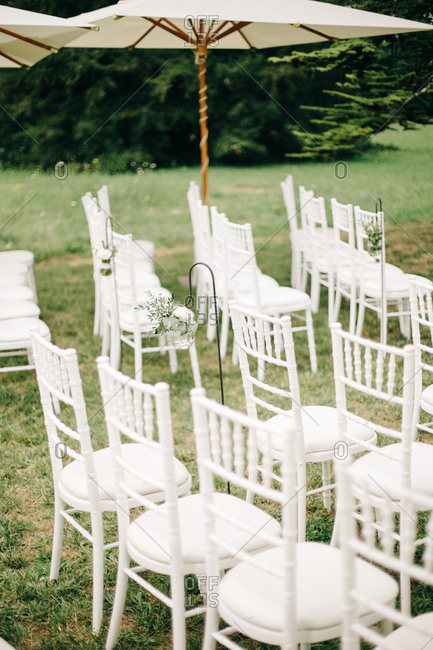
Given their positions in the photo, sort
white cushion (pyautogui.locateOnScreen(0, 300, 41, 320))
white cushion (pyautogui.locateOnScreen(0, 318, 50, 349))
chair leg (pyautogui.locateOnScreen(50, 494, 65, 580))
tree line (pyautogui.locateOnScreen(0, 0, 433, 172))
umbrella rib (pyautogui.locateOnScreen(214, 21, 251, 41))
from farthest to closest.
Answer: tree line (pyautogui.locateOnScreen(0, 0, 433, 172)), umbrella rib (pyautogui.locateOnScreen(214, 21, 251, 41)), white cushion (pyautogui.locateOnScreen(0, 300, 41, 320)), white cushion (pyautogui.locateOnScreen(0, 318, 50, 349)), chair leg (pyautogui.locateOnScreen(50, 494, 65, 580))

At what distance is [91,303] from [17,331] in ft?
8.68

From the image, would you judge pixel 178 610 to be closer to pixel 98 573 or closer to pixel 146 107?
pixel 98 573

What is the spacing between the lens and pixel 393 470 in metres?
2.64

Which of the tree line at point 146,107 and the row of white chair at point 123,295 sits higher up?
the tree line at point 146,107

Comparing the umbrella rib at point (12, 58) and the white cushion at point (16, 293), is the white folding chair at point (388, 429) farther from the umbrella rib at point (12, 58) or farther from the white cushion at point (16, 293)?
the umbrella rib at point (12, 58)

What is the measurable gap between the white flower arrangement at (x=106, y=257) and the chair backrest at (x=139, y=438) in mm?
2548

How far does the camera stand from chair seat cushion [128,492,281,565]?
2.18 meters

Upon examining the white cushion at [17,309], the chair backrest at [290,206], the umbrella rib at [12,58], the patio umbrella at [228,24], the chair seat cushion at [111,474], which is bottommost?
the chair seat cushion at [111,474]

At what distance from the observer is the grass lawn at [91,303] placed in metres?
2.71

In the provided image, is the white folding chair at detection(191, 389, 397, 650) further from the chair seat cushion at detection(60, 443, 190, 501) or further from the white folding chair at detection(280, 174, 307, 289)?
the white folding chair at detection(280, 174, 307, 289)

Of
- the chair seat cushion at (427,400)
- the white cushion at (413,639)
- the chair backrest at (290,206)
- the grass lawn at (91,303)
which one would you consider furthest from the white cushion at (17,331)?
the white cushion at (413,639)

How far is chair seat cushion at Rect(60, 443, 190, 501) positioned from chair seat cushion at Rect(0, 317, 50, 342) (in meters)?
1.73

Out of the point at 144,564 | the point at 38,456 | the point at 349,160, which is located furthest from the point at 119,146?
the point at 144,564

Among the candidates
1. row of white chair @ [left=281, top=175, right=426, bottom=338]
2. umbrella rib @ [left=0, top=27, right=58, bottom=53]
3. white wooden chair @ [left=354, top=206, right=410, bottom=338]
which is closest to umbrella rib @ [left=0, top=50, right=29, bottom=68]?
umbrella rib @ [left=0, top=27, right=58, bottom=53]
